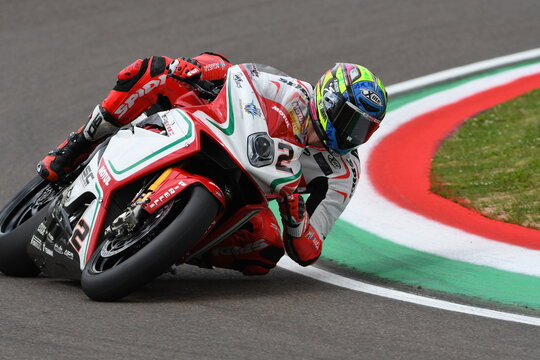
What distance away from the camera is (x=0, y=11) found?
14.6m

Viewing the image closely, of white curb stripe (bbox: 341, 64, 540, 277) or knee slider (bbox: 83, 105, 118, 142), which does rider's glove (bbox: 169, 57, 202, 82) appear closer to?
knee slider (bbox: 83, 105, 118, 142)

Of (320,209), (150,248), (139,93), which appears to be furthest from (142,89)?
(150,248)

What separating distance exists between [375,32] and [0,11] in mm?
5526

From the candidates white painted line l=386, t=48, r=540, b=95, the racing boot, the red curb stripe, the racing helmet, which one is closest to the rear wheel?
the racing boot

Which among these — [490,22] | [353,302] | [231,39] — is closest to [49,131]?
[231,39]

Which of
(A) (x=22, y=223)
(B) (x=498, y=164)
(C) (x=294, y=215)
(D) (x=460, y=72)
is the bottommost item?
(D) (x=460, y=72)

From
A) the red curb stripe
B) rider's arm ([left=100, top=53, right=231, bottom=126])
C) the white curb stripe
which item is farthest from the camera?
the red curb stripe

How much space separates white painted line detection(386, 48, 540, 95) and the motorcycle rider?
18.5ft

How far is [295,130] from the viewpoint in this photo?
227 inches

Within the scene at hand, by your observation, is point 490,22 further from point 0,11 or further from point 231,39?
point 0,11

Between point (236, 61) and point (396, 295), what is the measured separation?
7.18 meters

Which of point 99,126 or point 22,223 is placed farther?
point 22,223

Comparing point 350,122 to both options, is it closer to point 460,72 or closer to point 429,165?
point 429,165

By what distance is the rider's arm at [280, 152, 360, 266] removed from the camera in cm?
598
